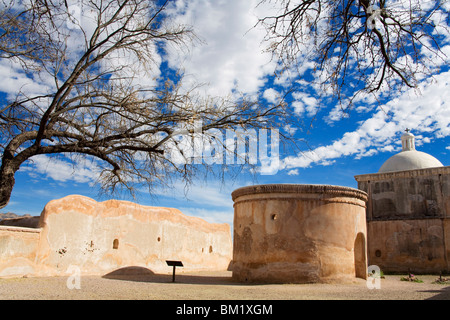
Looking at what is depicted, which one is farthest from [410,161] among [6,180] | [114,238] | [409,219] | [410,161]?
[6,180]

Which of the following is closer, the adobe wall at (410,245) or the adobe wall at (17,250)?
the adobe wall at (17,250)

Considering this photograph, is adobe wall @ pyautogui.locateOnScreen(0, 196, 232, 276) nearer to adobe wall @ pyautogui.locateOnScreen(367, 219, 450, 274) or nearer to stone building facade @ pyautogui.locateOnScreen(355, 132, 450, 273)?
adobe wall @ pyautogui.locateOnScreen(367, 219, 450, 274)

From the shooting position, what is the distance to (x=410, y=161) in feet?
88.0

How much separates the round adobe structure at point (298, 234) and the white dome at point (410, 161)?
52.3 ft

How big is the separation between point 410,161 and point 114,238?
21.5m

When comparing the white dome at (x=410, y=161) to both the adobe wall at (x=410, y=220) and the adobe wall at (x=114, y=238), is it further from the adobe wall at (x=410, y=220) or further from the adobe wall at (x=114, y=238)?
the adobe wall at (x=114, y=238)

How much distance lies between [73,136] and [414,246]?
2104 cm

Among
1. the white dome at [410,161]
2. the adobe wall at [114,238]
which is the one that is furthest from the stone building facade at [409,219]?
the adobe wall at [114,238]

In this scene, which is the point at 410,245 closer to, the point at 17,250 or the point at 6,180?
the point at 17,250

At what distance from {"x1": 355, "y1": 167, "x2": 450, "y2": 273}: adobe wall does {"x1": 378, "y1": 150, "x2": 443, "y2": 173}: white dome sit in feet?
9.67

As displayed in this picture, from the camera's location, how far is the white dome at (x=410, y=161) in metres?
26.4

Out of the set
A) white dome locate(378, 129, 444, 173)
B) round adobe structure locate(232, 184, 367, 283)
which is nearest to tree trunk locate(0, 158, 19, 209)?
round adobe structure locate(232, 184, 367, 283)

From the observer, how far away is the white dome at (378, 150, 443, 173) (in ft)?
86.6

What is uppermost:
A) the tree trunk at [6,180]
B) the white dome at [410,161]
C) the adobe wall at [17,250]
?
the white dome at [410,161]
